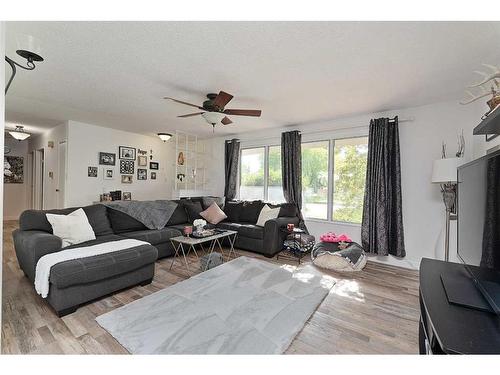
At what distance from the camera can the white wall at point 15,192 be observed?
20.9 feet

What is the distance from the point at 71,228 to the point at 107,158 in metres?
2.98

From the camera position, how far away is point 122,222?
10.9ft

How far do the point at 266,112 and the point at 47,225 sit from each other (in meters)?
3.27

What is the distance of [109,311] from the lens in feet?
6.54

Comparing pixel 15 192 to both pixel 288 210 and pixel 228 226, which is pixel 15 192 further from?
pixel 288 210

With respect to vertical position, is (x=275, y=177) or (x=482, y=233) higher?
(x=275, y=177)

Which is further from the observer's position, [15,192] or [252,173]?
[15,192]

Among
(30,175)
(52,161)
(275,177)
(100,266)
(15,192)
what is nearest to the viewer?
(100,266)

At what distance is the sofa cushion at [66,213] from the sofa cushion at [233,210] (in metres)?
2.12

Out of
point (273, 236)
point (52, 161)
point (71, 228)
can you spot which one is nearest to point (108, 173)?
point (52, 161)

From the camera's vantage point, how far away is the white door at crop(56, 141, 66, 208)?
458 centimetres

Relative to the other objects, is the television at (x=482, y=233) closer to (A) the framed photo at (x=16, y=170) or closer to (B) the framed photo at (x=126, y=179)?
(B) the framed photo at (x=126, y=179)

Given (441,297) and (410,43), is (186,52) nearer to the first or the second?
(410,43)

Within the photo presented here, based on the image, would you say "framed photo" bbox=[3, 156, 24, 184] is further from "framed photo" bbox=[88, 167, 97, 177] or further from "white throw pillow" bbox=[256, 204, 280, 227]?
"white throw pillow" bbox=[256, 204, 280, 227]
